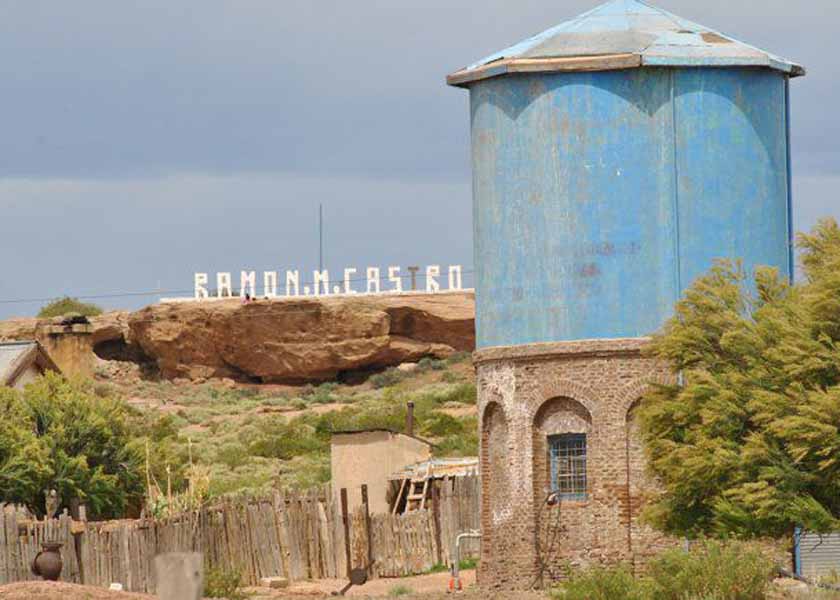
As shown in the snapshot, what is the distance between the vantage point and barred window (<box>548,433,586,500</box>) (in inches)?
1453

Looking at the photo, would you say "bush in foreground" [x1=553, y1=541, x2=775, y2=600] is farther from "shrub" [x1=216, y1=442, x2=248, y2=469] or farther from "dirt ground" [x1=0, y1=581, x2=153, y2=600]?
"shrub" [x1=216, y1=442, x2=248, y2=469]

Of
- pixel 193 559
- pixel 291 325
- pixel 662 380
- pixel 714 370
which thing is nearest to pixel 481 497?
pixel 662 380

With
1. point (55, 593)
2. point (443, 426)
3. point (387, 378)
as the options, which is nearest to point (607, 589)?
point (55, 593)

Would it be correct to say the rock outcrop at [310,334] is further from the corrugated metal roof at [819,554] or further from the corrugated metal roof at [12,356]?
the corrugated metal roof at [819,554]

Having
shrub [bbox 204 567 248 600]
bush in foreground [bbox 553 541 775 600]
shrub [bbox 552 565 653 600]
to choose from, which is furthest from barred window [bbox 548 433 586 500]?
shrub [bbox 552 565 653 600]

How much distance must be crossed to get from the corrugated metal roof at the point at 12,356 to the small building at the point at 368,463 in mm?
9458

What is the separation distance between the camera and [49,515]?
129ft

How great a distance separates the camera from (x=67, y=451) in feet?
153

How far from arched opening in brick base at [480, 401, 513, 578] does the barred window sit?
807 millimetres

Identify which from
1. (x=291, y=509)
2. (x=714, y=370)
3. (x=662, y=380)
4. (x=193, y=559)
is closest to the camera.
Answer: (x=193, y=559)

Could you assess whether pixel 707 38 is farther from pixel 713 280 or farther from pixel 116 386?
pixel 116 386

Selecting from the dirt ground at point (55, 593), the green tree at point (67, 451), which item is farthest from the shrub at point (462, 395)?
the dirt ground at point (55, 593)

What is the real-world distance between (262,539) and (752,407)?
1311 cm

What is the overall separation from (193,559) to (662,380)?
19140mm
